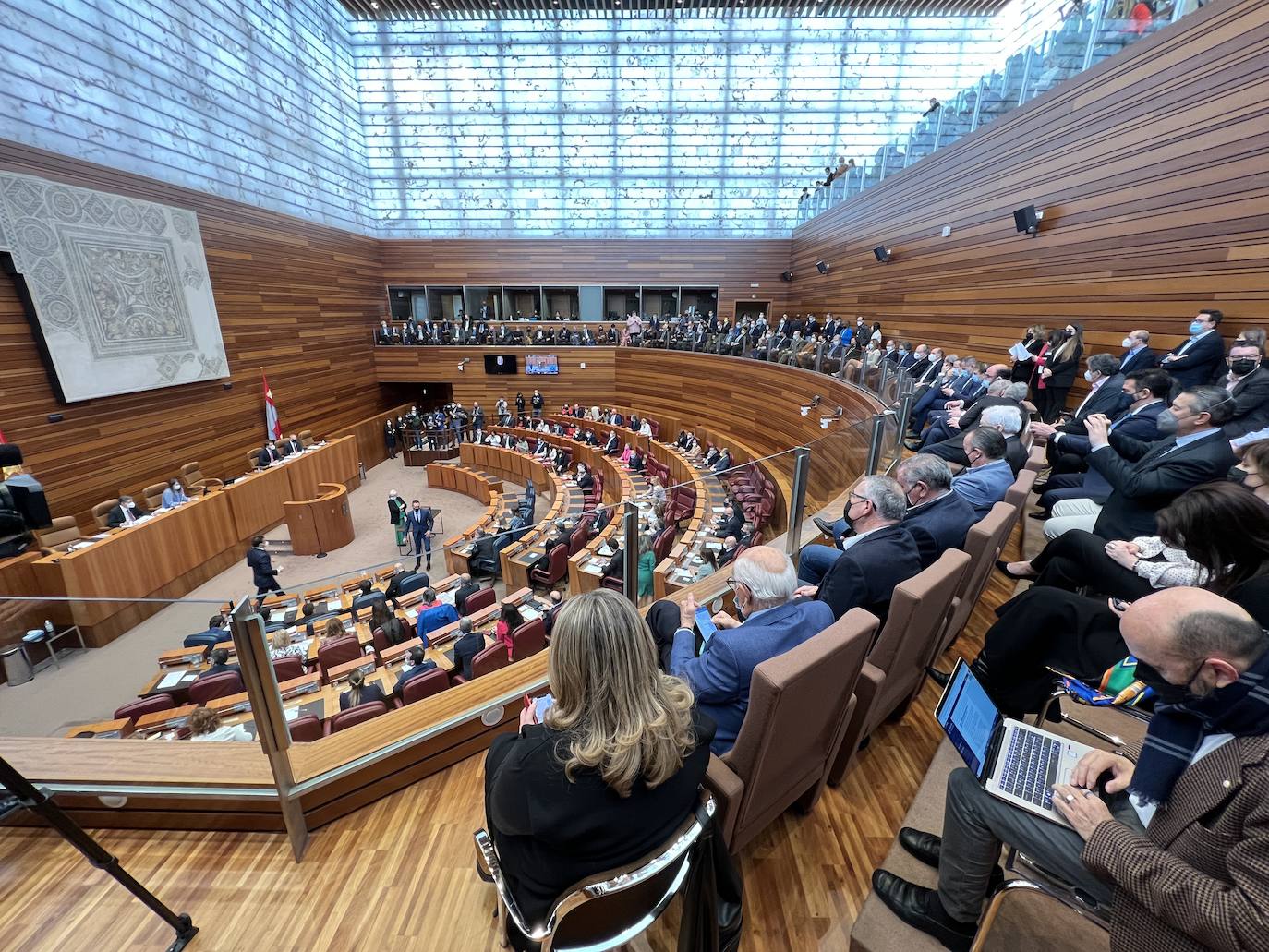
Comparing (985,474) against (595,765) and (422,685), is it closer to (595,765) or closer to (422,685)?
(595,765)

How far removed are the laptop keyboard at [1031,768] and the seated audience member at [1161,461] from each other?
4.78 ft

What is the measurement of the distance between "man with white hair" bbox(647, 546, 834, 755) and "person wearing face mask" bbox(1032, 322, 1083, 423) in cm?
473

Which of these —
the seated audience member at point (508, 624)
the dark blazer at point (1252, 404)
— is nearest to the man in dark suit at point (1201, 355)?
the dark blazer at point (1252, 404)

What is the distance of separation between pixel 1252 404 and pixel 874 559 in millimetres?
2858

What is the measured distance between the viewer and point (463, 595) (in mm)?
5332

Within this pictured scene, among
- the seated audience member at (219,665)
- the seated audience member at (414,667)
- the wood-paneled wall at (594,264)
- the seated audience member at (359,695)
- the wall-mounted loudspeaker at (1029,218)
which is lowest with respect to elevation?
the seated audience member at (414,667)

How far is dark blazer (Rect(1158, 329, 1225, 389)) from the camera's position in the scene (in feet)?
11.9

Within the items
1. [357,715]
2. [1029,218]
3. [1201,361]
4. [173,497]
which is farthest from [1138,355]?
[173,497]

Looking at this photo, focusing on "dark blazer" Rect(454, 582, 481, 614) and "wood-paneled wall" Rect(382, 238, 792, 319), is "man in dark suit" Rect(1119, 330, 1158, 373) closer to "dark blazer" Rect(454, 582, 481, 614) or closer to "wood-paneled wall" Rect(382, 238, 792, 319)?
"dark blazer" Rect(454, 582, 481, 614)

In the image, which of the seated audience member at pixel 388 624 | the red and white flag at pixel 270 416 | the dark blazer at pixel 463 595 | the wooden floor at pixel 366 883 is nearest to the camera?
the wooden floor at pixel 366 883

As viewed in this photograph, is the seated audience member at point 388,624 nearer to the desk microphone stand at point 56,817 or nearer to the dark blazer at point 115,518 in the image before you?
the desk microphone stand at point 56,817

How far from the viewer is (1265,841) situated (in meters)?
0.81

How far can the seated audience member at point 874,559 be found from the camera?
184 cm

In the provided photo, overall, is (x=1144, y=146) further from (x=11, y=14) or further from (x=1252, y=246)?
(x=11, y=14)
